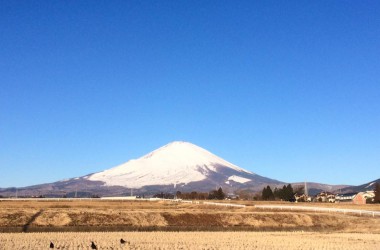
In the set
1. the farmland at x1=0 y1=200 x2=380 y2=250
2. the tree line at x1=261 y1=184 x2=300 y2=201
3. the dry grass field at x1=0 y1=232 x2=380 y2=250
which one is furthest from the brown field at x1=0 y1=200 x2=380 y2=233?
the tree line at x1=261 y1=184 x2=300 y2=201

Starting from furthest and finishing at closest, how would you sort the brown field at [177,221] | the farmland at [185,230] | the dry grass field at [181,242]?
the brown field at [177,221] < the farmland at [185,230] < the dry grass field at [181,242]

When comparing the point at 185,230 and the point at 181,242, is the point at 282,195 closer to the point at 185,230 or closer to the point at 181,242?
the point at 185,230

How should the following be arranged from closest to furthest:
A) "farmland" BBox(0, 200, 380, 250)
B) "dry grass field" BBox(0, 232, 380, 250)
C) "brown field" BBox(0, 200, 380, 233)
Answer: "dry grass field" BBox(0, 232, 380, 250) < "farmland" BBox(0, 200, 380, 250) < "brown field" BBox(0, 200, 380, 233)

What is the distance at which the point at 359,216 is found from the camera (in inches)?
2312

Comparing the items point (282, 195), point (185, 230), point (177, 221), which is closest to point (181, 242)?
point (185, 230)

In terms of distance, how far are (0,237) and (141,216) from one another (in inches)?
747

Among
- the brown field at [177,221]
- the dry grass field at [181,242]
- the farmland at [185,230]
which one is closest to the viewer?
the dry grass field at [181,242]

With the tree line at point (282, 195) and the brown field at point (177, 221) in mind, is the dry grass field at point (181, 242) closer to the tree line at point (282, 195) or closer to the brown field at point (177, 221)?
the brown field at point (177, 221)

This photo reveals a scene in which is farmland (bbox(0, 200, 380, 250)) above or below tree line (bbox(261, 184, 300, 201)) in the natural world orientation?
below

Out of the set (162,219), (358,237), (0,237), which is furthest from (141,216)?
(358,237)

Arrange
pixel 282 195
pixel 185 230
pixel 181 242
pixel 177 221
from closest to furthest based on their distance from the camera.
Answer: pixel 181 242 → pixel 185 230 → pixel 177 221 → pixel 282 195

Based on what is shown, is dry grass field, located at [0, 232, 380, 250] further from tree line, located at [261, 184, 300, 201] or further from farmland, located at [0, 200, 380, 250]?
tree line, located at [261, 184, 300, 201]

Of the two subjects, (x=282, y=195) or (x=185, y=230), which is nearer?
(x=185, y=230)

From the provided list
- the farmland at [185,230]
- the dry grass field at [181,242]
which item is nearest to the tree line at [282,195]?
the farmland at [185,230]
